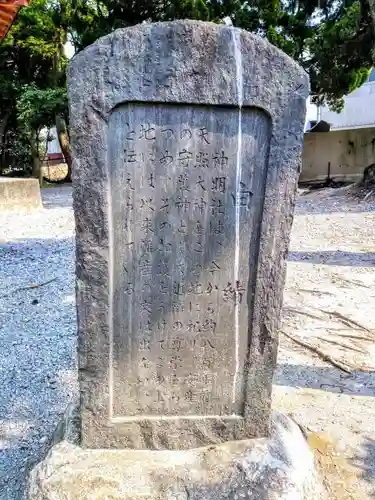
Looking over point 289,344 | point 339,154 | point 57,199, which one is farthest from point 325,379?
Result: point 339,154

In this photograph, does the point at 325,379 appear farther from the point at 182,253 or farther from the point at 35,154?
the point at 35,154

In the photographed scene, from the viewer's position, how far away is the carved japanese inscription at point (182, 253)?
1.92 meters

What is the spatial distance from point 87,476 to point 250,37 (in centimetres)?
183

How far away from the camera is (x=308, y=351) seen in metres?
3.66

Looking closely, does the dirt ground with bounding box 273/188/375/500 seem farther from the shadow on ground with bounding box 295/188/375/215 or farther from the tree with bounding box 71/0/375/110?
the tree with bounding box 71/0/375/110

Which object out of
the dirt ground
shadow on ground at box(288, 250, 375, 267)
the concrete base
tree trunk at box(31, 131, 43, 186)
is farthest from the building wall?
the concrete base

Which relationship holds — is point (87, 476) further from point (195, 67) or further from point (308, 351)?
point (308, 351)

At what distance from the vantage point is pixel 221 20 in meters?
11.4

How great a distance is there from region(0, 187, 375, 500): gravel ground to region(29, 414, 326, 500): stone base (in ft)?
1.04

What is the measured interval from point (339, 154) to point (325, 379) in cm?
1361

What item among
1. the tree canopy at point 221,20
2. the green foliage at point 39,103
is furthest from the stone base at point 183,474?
the green foliage at point 39,103

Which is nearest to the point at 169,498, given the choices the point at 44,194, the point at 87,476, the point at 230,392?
the point at 87,476

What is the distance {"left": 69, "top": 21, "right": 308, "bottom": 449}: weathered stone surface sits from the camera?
1824mm

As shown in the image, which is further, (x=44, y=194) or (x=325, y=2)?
(x=44, y=194)
